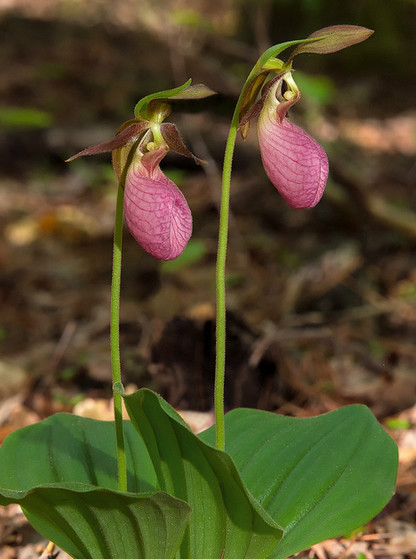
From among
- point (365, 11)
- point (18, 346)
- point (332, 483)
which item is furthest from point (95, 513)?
point (365, 11)

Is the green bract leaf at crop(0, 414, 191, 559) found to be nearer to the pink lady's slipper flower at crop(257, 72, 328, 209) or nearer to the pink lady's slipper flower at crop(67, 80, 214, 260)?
the pink lady's slipper flower at crop(67, 80, 214, 260)

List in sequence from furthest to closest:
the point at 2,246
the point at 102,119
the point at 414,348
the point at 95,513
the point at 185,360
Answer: the point at 102,119 < the point at 2,246 < the point at 414,348 < the point at 185,360 < the point at 95,513

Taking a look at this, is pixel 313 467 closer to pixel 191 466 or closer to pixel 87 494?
pixel 191 466

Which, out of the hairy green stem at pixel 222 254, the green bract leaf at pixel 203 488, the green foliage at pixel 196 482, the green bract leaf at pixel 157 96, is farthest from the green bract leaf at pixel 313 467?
the green bract leaf at pixel 157 96

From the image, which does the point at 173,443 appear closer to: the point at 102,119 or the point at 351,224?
the point at 351,224

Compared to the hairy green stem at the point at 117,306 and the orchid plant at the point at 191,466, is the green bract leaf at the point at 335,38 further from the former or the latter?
the hairy green stem at the point at 117,306

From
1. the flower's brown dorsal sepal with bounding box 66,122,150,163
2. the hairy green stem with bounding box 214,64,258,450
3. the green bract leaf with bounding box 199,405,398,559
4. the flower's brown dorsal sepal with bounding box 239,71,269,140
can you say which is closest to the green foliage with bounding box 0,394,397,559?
the green bract leaf with bounding box 199,405,398,559

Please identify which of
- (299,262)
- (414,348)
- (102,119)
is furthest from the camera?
(102,119)
